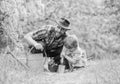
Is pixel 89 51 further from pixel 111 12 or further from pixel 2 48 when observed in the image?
pixel 2 48

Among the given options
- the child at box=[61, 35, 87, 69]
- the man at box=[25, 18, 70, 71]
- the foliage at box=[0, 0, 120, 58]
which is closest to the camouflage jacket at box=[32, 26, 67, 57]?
the man at box=[25, 18, 70, 71]

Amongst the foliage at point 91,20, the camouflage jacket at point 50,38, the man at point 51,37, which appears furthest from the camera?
the foliage at point 91,20

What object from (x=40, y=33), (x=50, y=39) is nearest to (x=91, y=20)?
(x=50, y=39)

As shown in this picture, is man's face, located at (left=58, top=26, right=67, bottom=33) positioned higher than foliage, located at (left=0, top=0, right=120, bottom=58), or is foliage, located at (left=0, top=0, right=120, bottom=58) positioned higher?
man's face, located at (left=58, top=26, right=67, bottom=33)

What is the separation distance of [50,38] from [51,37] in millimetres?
50

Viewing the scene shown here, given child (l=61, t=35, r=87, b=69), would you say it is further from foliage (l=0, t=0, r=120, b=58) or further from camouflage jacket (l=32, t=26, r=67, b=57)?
foliage (l=0, t=0, r=120, b=58)

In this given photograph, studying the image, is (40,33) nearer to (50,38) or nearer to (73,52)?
(50,38)

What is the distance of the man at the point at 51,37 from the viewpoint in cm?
638

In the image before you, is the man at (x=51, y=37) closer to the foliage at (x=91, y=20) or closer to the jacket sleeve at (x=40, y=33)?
the jacket sleeve at (x=40, y=33)

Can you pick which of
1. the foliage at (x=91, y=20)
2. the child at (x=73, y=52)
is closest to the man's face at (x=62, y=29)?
the child at (x=73, y=52)

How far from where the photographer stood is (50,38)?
673cm

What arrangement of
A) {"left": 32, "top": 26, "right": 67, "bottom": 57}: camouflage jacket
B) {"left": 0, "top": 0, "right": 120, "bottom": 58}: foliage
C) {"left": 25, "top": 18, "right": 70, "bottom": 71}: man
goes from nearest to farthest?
{"left": 25, "top": 18, "right": 70, "bottom": 71}: man → {"left": 32, "top": 26, "right": 67, "bottom": 57}: camouflage jacket → {"left": 0, "top": 0, "right": 120, "bottom": 58}: foliage

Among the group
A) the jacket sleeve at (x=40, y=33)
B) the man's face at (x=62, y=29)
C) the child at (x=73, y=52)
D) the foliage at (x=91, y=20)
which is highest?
the man's face at (x=62, y=29)

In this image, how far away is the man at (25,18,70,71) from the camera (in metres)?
6.38
